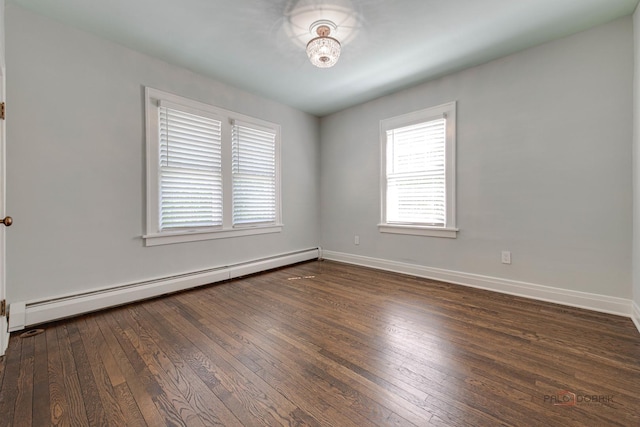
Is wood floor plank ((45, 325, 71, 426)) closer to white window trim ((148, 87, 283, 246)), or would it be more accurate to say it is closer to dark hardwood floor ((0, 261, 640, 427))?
dark hardwood floor ((0, 261, 640, 427))

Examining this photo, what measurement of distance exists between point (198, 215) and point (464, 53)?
11.4 ft

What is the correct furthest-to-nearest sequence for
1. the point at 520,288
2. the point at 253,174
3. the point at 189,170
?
the point at 253,174
the point at 189,170
the point at 520,288

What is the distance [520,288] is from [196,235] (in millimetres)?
3672

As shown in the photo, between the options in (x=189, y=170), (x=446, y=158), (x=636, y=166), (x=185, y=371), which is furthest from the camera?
(x=446, y=158)

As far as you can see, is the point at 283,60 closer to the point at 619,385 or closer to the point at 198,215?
the point at 198,215

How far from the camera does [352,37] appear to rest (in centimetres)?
243

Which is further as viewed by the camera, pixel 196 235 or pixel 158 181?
pixel 196 235

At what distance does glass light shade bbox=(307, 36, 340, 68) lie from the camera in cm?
225

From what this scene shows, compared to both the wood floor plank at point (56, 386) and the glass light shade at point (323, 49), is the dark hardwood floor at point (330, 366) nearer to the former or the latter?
the wood floor plank at point (56, 386)

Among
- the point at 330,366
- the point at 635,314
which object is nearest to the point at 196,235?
the point at 330,366

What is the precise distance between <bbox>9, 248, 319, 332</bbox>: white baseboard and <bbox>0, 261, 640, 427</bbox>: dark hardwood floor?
97 mm

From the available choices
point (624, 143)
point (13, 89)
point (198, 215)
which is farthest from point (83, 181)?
point (624, 143)

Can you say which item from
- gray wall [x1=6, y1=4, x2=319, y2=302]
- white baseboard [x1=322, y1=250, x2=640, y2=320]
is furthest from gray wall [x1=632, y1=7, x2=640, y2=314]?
gray wall [x1=6, y1=4, x2=319, y2=302]

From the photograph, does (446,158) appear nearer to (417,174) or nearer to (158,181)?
(417,174)
